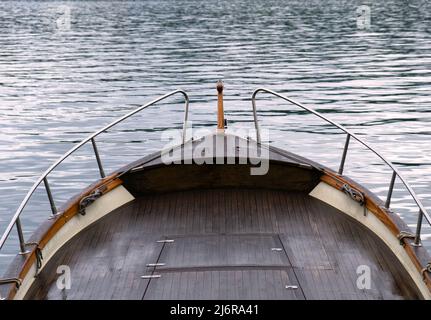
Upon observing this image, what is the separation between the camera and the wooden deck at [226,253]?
7.95 m

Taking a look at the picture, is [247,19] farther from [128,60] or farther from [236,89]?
[236,89]

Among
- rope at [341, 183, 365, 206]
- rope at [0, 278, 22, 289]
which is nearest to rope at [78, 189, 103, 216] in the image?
rope at [0, 278, 22, 289]

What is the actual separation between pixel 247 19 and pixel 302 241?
211 ft

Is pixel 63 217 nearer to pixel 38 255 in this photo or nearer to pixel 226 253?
pixel 38 255

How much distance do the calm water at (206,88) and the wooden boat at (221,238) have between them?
4.06m

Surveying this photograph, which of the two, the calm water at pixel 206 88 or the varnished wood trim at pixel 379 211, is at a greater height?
the calm water at pixel 206 88

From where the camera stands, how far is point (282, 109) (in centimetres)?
2808

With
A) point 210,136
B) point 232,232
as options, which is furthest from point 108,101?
point 232,232

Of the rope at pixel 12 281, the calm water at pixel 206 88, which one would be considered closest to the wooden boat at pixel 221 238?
the rope at pixel 12 281

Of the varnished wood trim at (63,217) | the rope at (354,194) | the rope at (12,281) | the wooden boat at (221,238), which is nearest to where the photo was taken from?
the rope at (12,281)

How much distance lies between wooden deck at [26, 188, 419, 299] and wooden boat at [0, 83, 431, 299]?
0.6 inches

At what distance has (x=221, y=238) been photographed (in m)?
9.50

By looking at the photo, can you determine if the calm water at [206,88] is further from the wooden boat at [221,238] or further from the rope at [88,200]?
the wooden boat at [221,238]

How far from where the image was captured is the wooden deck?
7.95 metres
